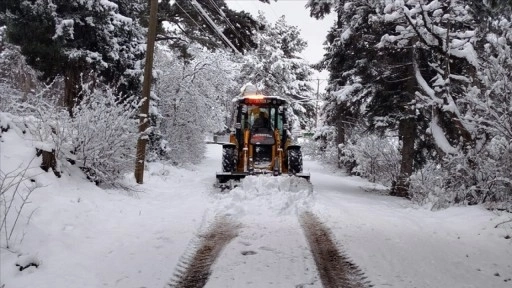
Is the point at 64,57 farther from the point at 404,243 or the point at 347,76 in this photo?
the point at 404,243

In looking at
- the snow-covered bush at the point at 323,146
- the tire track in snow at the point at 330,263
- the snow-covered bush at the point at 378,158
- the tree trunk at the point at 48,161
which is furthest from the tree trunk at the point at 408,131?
the snow-covered bush at the point at 323,146

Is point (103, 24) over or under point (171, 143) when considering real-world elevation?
over

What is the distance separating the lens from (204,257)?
5281mm

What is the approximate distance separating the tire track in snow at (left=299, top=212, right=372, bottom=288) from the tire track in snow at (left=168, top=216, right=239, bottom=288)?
1.20 m

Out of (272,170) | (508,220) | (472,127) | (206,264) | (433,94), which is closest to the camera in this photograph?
(206,264)

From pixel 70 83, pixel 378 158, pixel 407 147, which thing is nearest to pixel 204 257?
pixel 407 147

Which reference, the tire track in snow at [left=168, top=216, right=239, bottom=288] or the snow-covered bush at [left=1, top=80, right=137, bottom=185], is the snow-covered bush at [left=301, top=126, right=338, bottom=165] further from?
the tire track in snow at [left=168, top=216, right=239, bottom=288]

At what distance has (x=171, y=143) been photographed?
61.6 feet

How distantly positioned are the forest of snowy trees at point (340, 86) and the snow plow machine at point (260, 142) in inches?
79.3

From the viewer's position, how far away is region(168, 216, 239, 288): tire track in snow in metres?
4.46

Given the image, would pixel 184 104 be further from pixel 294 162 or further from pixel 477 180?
pixel 477 180

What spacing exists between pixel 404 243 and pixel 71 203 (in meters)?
4.87

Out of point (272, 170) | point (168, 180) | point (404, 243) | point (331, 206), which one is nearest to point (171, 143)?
point (168, 180)

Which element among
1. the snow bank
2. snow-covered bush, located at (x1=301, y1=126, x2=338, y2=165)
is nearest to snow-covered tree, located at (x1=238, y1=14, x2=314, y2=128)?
snow-covered bush, located at (x1=301, y1=126, x2=338, y2=165)
